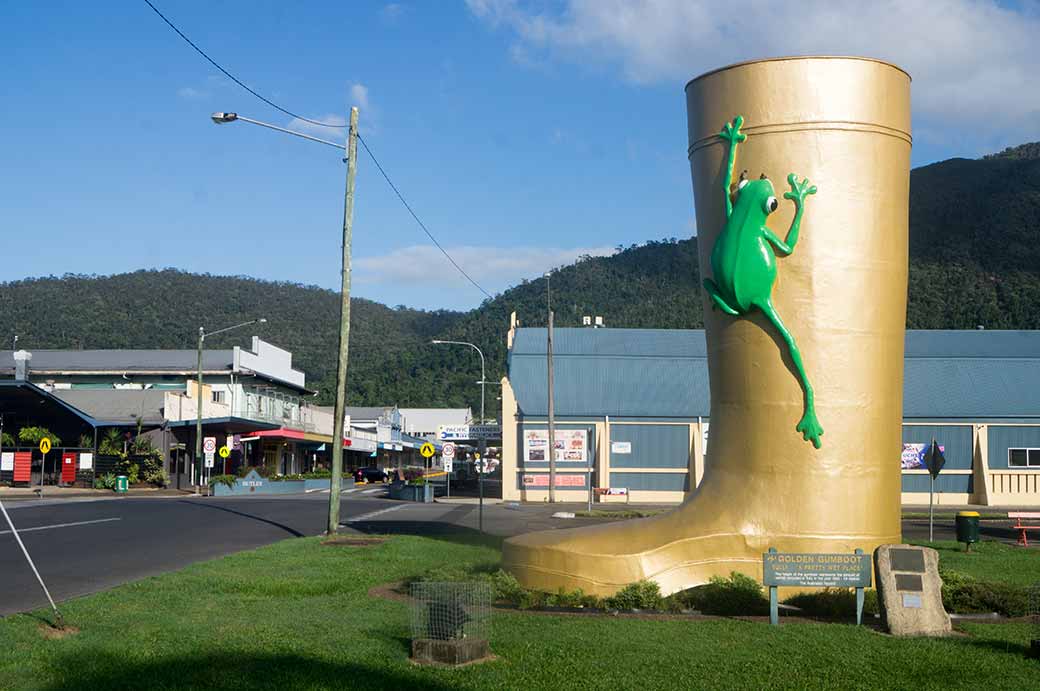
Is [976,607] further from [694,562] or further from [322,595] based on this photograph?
[322,595]

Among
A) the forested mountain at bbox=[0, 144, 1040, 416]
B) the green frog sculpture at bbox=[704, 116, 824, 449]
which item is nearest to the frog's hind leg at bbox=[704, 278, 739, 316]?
the green frog sculpture at bbox=[704, 116, 824, 449]

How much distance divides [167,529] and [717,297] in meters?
17.9

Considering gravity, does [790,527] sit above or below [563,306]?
below

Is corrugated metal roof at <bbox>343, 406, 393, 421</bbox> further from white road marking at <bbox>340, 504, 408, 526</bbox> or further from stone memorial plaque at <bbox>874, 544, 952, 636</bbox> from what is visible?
stone memorial plaque at <bbox>874, 544, 952, 636</bbox>

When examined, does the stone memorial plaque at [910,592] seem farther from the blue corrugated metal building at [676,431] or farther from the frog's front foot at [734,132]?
the blue corrugated metal building at [676,431]

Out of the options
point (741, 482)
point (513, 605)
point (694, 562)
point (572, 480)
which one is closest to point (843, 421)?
point (741, 482)

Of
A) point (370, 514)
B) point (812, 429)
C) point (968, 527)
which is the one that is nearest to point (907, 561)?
point (812, 429)

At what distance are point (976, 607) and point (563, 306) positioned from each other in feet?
469

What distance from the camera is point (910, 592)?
1159 centimetres

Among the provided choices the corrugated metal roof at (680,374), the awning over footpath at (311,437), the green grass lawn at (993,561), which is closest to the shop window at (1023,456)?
the corrugated metal roof at (680,374)

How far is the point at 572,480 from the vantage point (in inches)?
1902

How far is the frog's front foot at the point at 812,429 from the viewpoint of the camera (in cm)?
1361

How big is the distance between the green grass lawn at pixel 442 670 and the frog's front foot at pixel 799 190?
5.33m

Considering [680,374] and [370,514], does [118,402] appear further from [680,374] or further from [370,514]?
[680,374]
